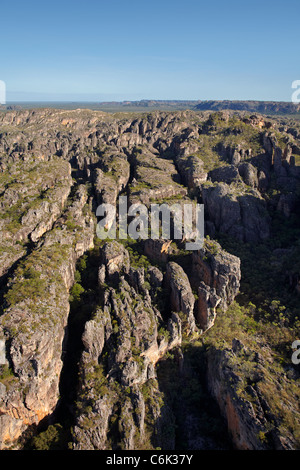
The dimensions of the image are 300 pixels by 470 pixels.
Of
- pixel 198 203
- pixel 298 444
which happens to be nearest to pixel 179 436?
pixel 298 444

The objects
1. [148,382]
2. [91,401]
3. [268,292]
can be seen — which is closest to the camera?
[91,401]

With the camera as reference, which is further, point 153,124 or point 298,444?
point 153,124

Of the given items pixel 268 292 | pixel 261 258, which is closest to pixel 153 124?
pixel 261 258

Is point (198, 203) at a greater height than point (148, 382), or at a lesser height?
greater

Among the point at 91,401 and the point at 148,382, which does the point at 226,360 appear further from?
the point at 91,401

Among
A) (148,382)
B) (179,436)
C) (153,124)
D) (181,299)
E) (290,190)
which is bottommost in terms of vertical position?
(179,436)
